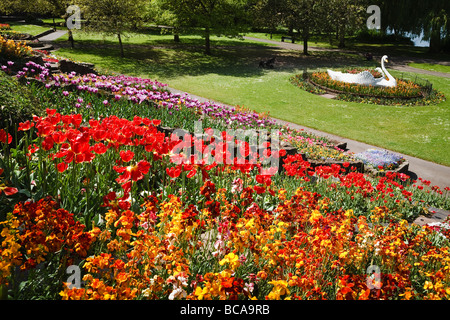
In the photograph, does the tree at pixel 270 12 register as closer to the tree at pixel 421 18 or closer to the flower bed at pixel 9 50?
the tree at pixel 421 18

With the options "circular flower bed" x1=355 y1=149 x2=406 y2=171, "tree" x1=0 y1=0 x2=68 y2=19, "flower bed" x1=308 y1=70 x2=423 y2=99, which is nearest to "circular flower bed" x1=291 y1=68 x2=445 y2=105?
"flower bed" x1=308 y1=70 x2=423 y2=99

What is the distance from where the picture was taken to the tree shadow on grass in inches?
925

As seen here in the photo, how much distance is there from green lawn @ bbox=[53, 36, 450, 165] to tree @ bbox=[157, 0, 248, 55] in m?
2.35

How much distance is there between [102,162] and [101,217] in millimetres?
1221

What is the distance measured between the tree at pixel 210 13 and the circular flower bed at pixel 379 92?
30.0 feet

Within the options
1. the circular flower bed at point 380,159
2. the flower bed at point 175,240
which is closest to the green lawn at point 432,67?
the circular flower bed at point 380,159

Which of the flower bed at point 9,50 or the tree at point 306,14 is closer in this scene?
the flower bed at point 9,50

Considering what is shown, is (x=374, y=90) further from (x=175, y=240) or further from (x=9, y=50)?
(x=175, y=240)

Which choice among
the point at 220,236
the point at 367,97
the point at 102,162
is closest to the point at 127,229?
the point at 220,236

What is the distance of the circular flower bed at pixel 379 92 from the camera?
1895 cm

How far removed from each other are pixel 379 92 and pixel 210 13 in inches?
564

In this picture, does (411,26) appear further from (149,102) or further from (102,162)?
(102,162)

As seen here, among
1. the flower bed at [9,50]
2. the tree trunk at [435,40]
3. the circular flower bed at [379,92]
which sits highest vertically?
the tree trunk at [435,40]

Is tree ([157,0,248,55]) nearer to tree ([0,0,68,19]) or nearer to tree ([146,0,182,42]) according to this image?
tree ([146,0,182,42])
